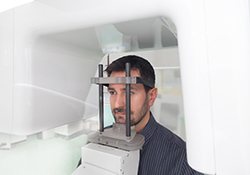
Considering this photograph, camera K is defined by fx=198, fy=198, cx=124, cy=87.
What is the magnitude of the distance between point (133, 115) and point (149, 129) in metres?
0.15

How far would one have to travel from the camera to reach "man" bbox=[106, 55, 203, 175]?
2.23 feet

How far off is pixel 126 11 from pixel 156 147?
1.83ft

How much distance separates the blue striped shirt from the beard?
9 cm

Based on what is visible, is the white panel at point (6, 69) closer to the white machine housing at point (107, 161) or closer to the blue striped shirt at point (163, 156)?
the white machine housing at point (107, 161)

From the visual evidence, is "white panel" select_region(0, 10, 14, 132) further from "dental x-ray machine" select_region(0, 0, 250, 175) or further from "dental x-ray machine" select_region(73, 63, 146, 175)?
"dental x-ray machine" select_region(73, 63, 146, 175)

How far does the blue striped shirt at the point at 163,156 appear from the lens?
70 cm

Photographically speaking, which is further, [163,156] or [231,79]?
[163,156]

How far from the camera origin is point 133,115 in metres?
0.73

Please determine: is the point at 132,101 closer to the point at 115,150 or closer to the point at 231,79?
the point at 115,150

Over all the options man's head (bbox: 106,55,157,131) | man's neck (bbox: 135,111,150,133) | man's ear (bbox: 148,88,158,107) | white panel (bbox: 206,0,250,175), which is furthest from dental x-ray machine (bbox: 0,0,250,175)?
man's neck (bbox: 135,111,150,133)

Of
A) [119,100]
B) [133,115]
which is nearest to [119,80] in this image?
[119,100]

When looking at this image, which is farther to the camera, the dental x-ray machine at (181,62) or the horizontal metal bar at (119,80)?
the horizontal metal bar at (119,80)

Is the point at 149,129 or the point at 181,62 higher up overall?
the point at 181,62

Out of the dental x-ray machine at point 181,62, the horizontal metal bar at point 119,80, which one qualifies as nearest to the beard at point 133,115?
the horizontal metal bar at point 119,80
